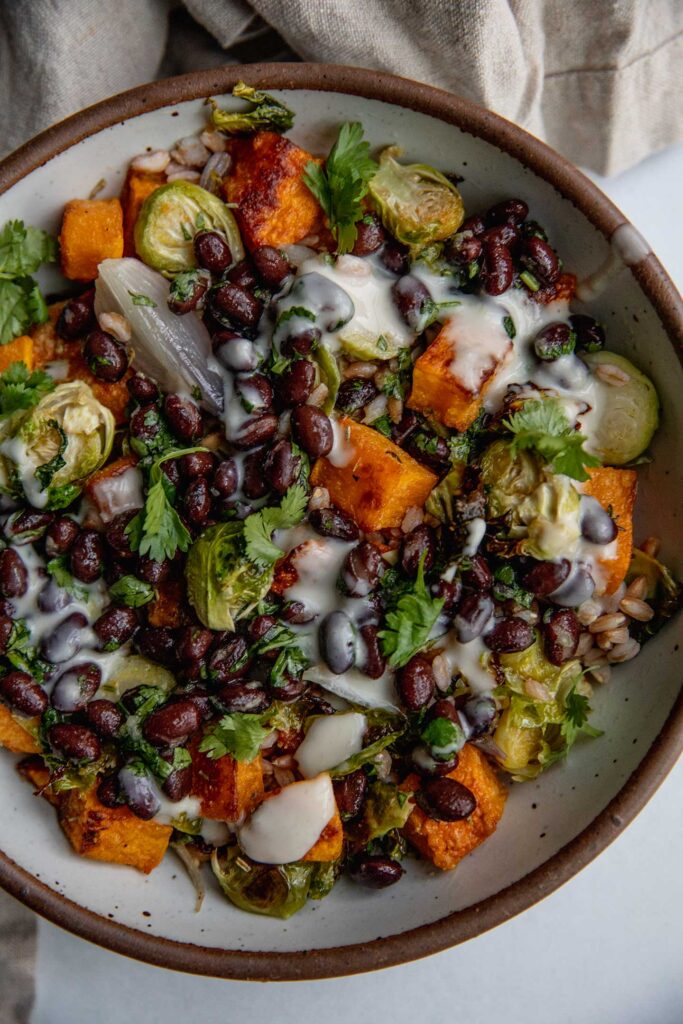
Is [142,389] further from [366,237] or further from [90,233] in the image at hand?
[366,237]

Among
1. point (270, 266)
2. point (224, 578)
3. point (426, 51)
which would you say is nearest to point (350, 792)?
point (224, 578)

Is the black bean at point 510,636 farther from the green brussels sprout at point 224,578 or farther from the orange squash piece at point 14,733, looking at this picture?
the orange squash piece at point 14,733

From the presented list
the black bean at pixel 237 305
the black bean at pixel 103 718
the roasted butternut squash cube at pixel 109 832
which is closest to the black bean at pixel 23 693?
the black bean at pixel 103 718

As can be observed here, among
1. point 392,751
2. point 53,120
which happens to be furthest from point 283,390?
point 53,120

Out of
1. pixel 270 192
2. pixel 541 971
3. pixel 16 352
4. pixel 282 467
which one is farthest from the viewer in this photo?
pixel 541 971

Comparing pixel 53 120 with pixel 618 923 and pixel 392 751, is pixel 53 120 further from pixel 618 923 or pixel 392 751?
pixel 618 923
